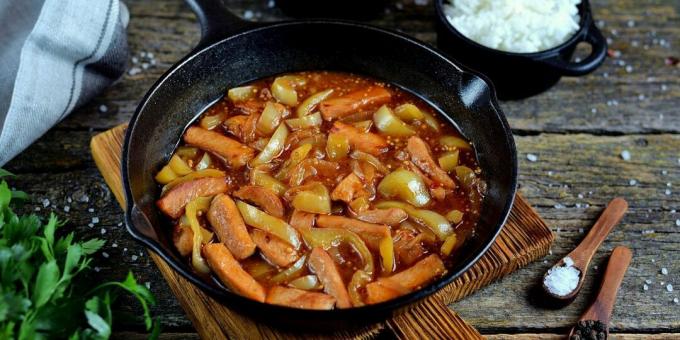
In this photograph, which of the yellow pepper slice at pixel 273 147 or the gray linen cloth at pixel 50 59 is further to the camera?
the gray linen cloth at pixel 50 59

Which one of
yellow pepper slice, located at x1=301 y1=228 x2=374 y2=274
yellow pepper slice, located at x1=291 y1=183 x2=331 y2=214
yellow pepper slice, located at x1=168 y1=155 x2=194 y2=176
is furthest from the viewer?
yellow pepper slice, located at x1=168 y1=155 x2=194 y2=176

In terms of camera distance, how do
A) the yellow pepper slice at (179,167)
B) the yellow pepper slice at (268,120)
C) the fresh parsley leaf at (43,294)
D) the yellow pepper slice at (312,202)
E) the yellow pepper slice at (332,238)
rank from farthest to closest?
the yellow pepper slice at (268,120) < the yellow pepper slice at (179,167) < the yellow pepper slice at (312,202) < the yellow pepper slice at (332,238) < the fresh parsley leaf at (43,294)

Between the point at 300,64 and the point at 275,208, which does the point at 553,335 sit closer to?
the point at 275,208


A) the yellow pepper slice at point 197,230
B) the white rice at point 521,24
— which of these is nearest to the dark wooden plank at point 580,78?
the white rice at point 521,24

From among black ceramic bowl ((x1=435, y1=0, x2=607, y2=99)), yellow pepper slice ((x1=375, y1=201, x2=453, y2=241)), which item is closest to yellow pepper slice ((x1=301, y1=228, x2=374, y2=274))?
yellow pepper slice ((x1=375, y1=201, x2=453, y2=241))

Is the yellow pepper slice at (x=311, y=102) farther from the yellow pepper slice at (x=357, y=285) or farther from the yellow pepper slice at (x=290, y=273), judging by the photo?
the yellow pepper slice at (x=357, y=285)

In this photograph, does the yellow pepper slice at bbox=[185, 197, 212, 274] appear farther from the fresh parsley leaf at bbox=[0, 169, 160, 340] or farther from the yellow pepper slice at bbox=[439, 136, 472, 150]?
the yellow pepper slice at bbox=[439, 136, 472, 150]

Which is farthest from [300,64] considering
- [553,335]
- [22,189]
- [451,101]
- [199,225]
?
[553,335]
